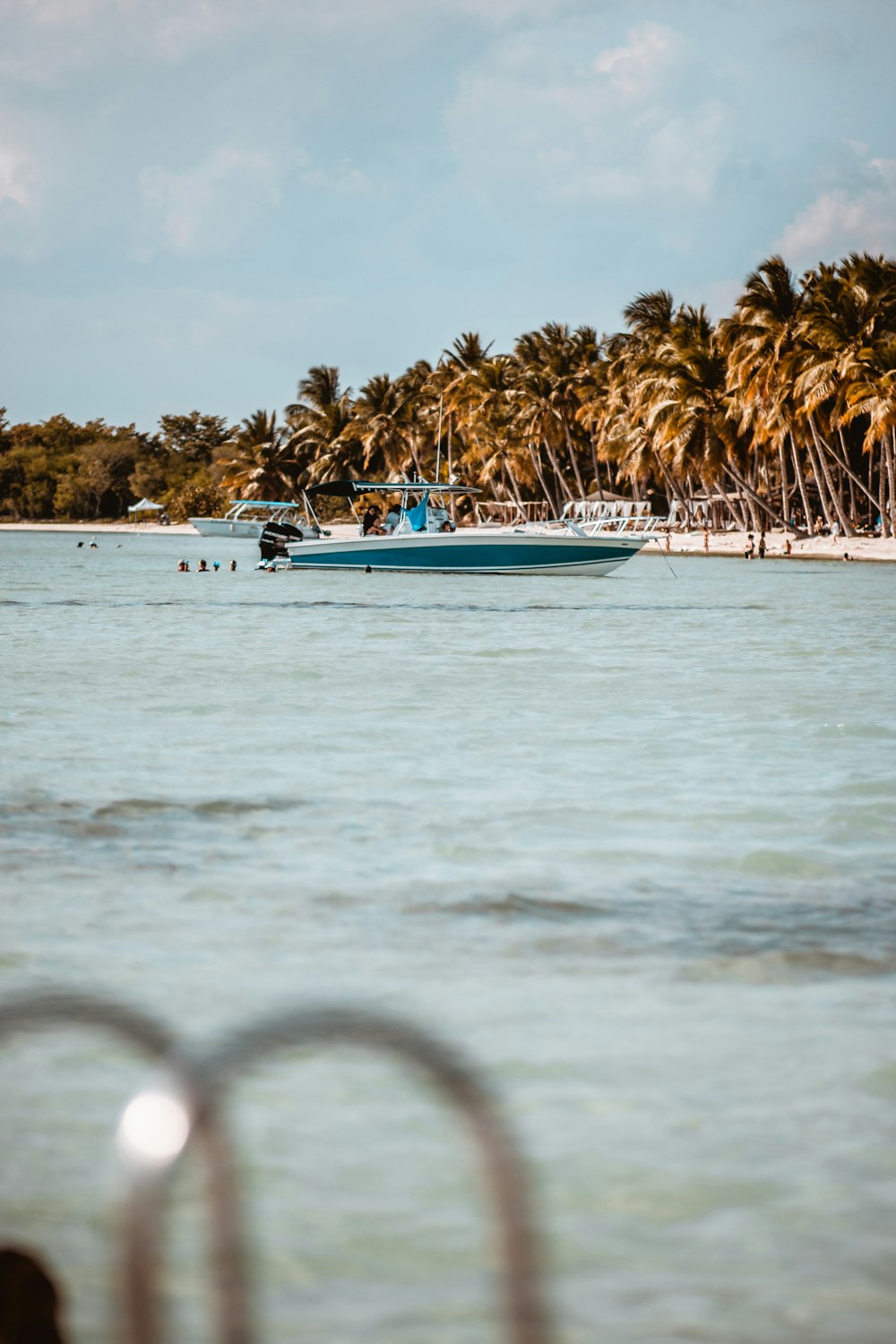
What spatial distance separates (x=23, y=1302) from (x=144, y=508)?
389 ft

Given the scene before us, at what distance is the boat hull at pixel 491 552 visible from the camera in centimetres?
3189

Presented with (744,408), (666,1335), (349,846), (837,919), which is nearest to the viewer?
(666,1335)

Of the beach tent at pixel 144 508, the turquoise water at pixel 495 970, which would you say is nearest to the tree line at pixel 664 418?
the beach tent at pixel 144 508

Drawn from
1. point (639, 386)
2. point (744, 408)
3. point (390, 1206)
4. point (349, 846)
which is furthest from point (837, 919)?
point (639, 386)

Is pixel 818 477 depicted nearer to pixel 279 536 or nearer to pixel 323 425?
pixel 279 536

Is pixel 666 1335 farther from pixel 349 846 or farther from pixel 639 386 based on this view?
pixel 639 386

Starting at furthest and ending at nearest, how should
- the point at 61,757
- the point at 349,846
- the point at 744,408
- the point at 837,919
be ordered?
the point at 744,408
the point at 61,757
the point at 349,846
the point at 837,919

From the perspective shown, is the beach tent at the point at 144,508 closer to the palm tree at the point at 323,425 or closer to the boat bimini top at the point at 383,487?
the palm tree at the point at 323,425

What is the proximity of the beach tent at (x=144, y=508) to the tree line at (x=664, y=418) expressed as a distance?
484 cm

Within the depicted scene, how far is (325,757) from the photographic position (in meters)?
9.96

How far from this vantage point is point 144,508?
118 meters

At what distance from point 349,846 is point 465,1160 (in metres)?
3.46

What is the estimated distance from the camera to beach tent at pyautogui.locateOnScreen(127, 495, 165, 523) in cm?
11706

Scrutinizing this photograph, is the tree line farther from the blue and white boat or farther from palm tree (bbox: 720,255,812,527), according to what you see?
the blue and white boat
